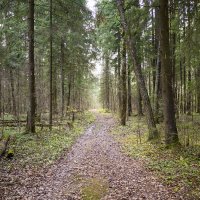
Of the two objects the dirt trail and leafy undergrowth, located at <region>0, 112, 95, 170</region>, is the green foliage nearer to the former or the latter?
the dirt trail

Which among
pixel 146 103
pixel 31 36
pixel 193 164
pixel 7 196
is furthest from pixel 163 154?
pixel 31 36

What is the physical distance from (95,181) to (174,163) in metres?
2.92

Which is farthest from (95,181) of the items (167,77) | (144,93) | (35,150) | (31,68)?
(31,68)

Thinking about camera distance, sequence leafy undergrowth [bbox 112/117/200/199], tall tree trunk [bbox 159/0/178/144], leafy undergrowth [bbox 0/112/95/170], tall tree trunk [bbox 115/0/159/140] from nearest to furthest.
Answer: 1. leafy undergrowth [bbox 112/117/200/199]
2. leafy undergrowth [bbox 0/112/95/170]
3. tall tree trunk [bbox 159/0/178/144]
4. tall tree trunk [bbox 115/0/159/140]

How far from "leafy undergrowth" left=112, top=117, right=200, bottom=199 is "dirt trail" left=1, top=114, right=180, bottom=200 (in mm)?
385

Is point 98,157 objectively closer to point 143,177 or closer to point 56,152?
point 56,152

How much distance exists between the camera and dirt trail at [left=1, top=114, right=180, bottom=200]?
6.90m

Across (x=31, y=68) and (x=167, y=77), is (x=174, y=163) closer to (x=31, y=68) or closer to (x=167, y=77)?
(x=167, y=77)

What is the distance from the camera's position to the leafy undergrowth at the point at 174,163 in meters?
7.23

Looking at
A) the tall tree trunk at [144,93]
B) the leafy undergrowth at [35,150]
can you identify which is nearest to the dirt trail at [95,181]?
the leafy undergrowth at [35,150]

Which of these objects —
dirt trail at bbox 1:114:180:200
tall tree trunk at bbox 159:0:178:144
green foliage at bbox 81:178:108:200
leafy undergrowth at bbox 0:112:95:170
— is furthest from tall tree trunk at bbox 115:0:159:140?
green foliage at bbox 81:178:108:200

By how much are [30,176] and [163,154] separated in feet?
16.8

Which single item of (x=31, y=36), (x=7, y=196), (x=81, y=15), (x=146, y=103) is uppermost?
(x=81, y=15)

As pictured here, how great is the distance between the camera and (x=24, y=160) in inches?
395
